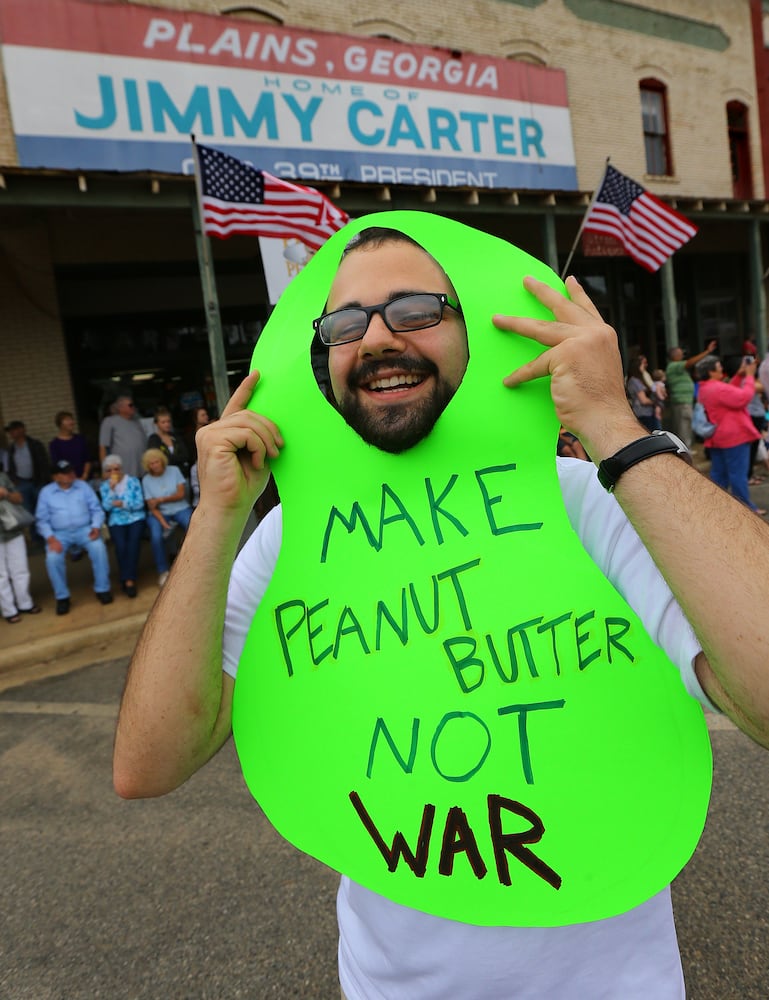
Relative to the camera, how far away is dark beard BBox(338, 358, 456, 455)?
1169mm

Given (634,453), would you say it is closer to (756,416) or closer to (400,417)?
(400,417)

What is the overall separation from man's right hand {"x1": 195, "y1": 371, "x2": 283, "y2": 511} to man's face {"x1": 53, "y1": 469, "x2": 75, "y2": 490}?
601 centimetres

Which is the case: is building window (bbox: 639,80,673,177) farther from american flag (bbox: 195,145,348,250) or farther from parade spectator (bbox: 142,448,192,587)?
parade spectator (bbox: 142,448,192,587)

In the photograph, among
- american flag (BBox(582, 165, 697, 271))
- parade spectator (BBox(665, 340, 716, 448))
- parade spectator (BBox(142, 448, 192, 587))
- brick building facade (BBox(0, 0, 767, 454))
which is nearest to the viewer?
parade spectator (BBox(142, 448, 192, 587))

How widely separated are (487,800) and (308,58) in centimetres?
1107

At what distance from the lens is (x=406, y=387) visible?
1.19 metres

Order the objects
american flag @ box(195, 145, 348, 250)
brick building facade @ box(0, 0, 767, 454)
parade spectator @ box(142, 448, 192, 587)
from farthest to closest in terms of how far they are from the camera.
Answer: brick building facade @ box(0, 0, 767, 454), parade spectator @ box(142, 448, 192, 587), american flag @ box(195, 145, 348, 250)

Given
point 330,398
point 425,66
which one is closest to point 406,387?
point 330,398

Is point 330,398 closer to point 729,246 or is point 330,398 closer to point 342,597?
point 342,597

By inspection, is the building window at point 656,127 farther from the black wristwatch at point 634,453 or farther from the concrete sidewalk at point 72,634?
the black wristwatch at point 634,453

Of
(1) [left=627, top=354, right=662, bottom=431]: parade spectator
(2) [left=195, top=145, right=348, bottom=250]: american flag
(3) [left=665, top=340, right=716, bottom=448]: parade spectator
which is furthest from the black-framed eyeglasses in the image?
(3) [left=665, top=340, right=716, bottom=448]: parade spectator

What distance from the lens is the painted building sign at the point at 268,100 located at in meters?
8.30

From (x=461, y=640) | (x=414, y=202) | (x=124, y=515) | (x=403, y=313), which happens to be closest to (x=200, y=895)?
(x=461, y=640)

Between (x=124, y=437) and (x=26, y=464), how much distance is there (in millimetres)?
1539
